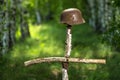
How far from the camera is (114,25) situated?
1248 centimetres

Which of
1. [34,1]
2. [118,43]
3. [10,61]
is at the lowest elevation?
[34,1]

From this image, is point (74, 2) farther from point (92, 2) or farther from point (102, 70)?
point (102, 70)

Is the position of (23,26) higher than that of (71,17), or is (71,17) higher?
(71,17)

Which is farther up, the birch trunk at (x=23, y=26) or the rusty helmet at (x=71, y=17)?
the rusty helmet at (x=71, y=17)

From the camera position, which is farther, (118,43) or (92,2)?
(92,2)

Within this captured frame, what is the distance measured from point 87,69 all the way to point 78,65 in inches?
24.6

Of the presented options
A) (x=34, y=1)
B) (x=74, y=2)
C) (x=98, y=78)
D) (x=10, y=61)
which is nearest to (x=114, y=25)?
(x=98, y=78)

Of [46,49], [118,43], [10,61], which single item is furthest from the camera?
[46,49]

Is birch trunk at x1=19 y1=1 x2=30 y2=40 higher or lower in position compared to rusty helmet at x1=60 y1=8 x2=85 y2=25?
lower

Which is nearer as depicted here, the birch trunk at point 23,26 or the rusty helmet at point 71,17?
the rusty helmet at point 71,17

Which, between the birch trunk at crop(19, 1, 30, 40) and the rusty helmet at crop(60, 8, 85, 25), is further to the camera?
the birch trunk at crop(19, 1, 30, 40)

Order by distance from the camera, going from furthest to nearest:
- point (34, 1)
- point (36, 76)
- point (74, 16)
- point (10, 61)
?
1. point (34, 1)
2. point (10, 61)
3. point (36, 76)
4. point (74, 16)

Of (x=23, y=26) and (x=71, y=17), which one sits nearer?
(x=71, y=17)

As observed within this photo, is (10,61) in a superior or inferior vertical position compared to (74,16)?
inferior
